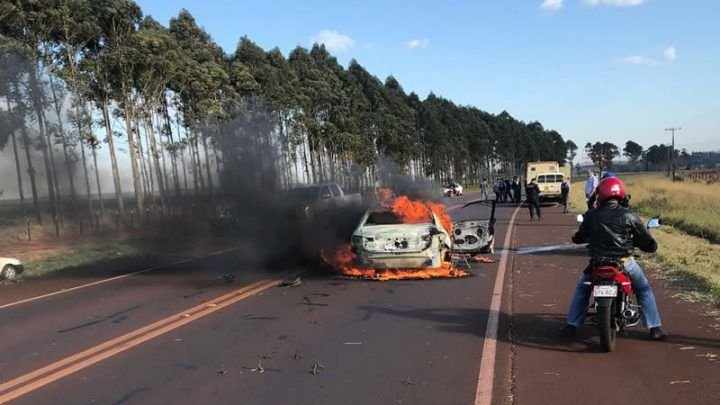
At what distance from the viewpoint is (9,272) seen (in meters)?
13.6

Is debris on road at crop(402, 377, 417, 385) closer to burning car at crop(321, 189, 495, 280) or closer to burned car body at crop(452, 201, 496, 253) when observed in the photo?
burning car at crop(321, 189, 495, 280)

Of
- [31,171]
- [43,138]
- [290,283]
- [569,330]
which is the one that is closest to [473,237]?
[290,283]

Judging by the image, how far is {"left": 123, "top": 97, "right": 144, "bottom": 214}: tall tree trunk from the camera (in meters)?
26.0

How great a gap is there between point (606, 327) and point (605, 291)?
328 mm

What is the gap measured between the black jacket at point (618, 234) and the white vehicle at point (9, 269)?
1262 centimetres

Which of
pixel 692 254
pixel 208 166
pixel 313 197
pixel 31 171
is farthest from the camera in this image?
pixel 31 171

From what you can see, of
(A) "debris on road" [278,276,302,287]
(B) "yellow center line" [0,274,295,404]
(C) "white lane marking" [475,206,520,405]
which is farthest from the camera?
(A) "debris on road" [278,276,302,287]

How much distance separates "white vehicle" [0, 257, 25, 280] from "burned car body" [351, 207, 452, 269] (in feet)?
27.1

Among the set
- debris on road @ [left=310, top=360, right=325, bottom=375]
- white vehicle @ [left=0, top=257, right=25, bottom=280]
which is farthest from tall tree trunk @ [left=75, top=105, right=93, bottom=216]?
debris on road @ [left=310, top=360, right=325, bottom=375]

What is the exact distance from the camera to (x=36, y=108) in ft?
69.5

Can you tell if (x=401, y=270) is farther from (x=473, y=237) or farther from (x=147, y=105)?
(x=147, y=105)

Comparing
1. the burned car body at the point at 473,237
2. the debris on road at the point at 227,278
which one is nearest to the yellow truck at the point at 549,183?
the burned car body at the point at 473,237

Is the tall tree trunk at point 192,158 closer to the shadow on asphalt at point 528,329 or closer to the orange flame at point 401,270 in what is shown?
the orange flame at point 401,270

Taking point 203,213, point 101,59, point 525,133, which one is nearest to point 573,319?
point 203,213
